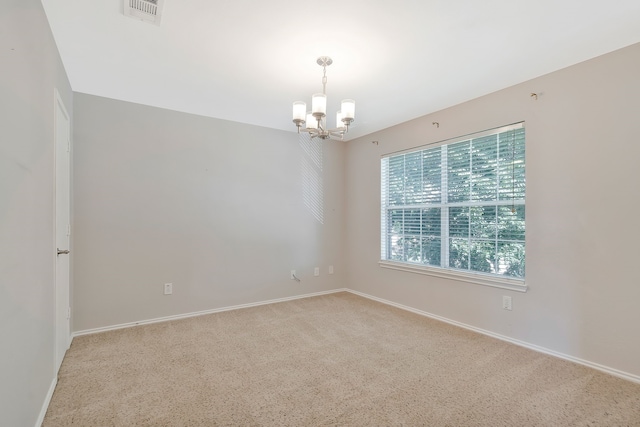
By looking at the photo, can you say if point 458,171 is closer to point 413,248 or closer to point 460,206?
point 460,206

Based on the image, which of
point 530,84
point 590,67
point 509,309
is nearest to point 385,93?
point 530,84

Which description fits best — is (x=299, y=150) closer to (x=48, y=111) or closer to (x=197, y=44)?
(x=197, y=44)

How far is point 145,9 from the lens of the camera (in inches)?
73.6

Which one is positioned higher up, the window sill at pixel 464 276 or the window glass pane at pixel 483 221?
the window glass pane at pixel 483 221

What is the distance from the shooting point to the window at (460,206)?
9.64 ft

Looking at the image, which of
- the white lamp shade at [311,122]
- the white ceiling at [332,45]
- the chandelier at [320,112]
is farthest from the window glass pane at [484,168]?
the white lamp shade at [311,122]

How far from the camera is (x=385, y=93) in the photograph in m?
3.06

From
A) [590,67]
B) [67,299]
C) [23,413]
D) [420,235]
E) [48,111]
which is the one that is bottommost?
[23,413]

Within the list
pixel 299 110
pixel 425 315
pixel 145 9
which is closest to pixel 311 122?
pixel 299 110

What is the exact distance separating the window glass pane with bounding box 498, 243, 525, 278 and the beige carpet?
0.68 meters

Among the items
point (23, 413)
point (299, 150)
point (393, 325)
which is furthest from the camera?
point (299, 150)

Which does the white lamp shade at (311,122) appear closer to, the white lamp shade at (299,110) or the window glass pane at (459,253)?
the white lamp shade at (299,110)

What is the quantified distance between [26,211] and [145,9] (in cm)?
135

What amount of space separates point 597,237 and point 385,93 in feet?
7.14
